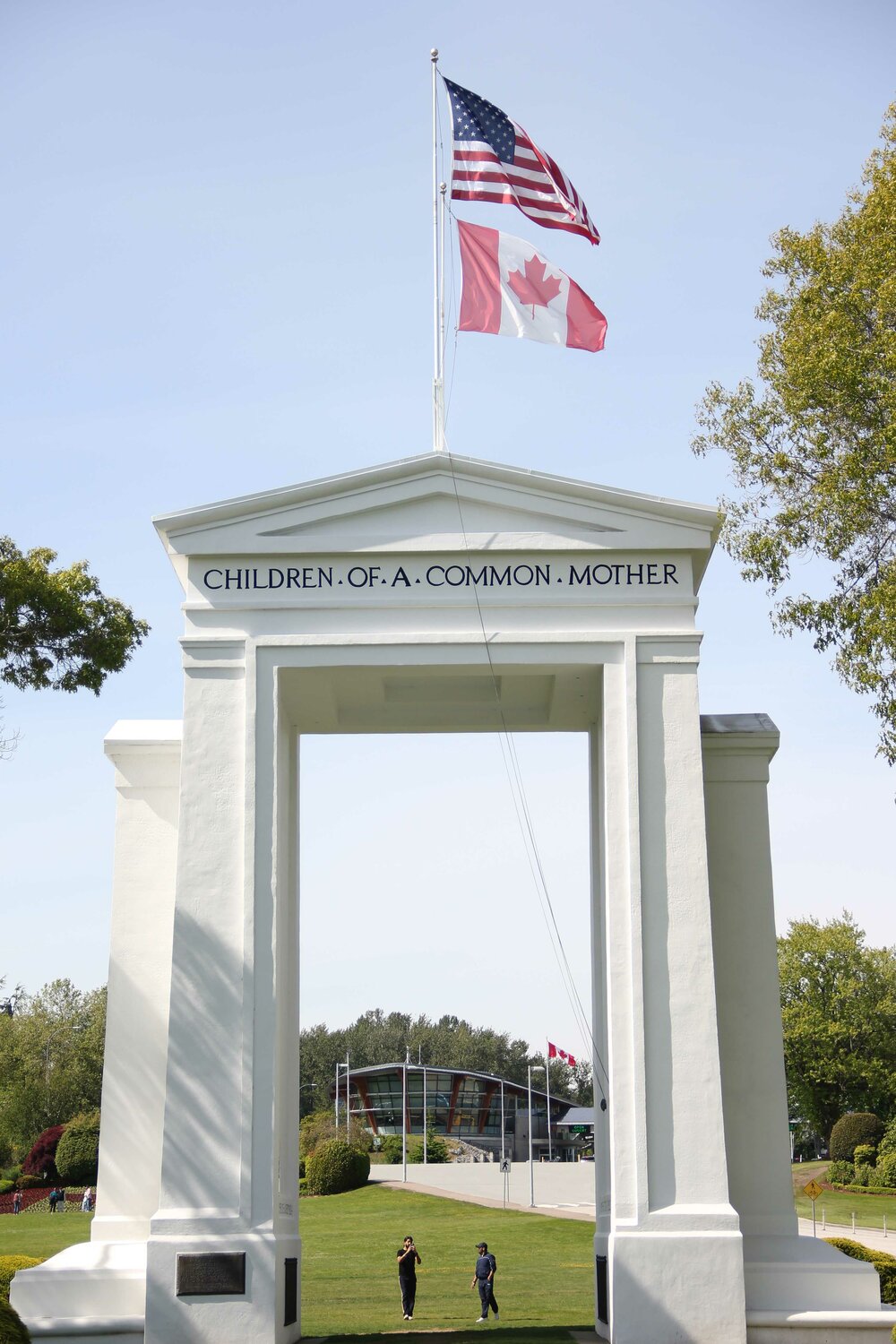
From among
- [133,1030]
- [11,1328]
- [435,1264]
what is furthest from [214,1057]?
[435,1264]

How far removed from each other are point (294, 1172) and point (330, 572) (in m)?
6.64

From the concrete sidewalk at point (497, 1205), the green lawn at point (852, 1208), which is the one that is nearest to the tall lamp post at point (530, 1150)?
the concrete sidewalk at point (497, 1205)

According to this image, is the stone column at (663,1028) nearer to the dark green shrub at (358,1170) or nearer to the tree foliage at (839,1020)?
the dark green shrub at (358,1170)

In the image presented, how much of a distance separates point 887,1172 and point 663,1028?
44861 mm

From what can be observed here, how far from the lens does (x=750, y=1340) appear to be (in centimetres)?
1391

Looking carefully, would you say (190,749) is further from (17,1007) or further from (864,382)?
(17,1007)

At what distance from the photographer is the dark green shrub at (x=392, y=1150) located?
69938mm

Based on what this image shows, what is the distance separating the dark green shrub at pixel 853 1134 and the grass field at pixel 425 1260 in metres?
19.5

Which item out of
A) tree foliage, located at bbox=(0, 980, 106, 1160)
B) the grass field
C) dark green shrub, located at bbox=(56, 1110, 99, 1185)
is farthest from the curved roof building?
the grass field

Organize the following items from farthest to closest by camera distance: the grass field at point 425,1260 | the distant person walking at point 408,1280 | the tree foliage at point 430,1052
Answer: the tree foliage at point 430,1052
the distant person walking at point 408,1280
the grass field at point 425,1260

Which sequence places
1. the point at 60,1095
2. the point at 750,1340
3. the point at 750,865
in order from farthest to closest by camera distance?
the point at 60,1095 < the point at 750,865 < the point at 750,1340

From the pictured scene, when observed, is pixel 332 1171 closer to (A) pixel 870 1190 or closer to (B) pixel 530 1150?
(B) pixel 530 1150

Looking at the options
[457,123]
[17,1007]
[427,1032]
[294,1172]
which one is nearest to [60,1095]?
[17,1007]

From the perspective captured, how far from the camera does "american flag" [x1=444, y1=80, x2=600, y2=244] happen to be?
1666 centimetres
